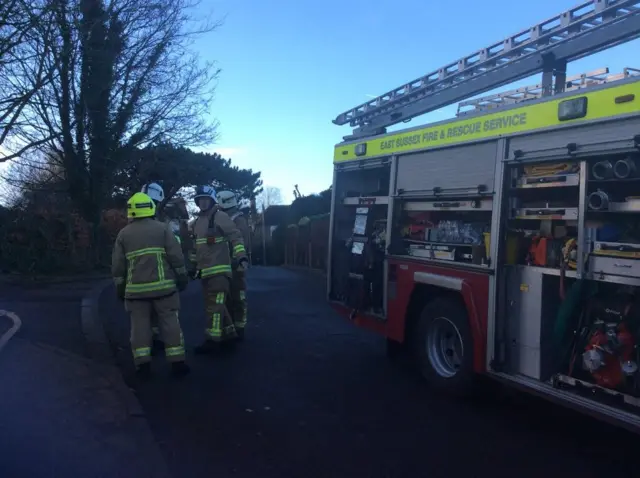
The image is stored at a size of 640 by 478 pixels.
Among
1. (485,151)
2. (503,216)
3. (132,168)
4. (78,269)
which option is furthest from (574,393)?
(132,168)

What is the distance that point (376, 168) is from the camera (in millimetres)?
7477

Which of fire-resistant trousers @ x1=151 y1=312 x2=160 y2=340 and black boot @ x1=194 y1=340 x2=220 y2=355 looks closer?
fire-resistant trousers @ x1=151 y1=312 x2=160 y2=340

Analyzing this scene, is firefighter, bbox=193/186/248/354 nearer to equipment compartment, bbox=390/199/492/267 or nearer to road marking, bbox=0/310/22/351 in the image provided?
equipment compartment, bbox=390/199/492/267

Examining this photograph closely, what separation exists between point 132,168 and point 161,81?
3.09 metres

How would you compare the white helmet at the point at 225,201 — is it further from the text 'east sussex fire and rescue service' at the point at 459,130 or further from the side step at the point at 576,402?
the side step at the point at 576,402

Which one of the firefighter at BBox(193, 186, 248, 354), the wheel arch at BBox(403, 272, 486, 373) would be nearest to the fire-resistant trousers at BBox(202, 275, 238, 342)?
the firefighter at BBox(193, 186, 248, 354)

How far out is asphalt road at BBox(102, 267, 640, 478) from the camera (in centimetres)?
446

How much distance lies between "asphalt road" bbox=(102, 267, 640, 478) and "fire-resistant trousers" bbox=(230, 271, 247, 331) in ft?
2.32

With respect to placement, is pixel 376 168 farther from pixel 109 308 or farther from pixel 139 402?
pixel 109 308

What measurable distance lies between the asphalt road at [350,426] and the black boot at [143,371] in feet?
0.30

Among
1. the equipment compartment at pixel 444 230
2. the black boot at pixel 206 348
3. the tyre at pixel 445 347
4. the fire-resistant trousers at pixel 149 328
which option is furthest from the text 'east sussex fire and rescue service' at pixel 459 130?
the black boot at pixel 206 348

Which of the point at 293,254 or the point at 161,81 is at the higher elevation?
the point at 161,81

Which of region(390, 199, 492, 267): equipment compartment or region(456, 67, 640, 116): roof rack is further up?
region(456, 67, 640, 116): roof rack

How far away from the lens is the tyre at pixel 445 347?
19.2 feet
